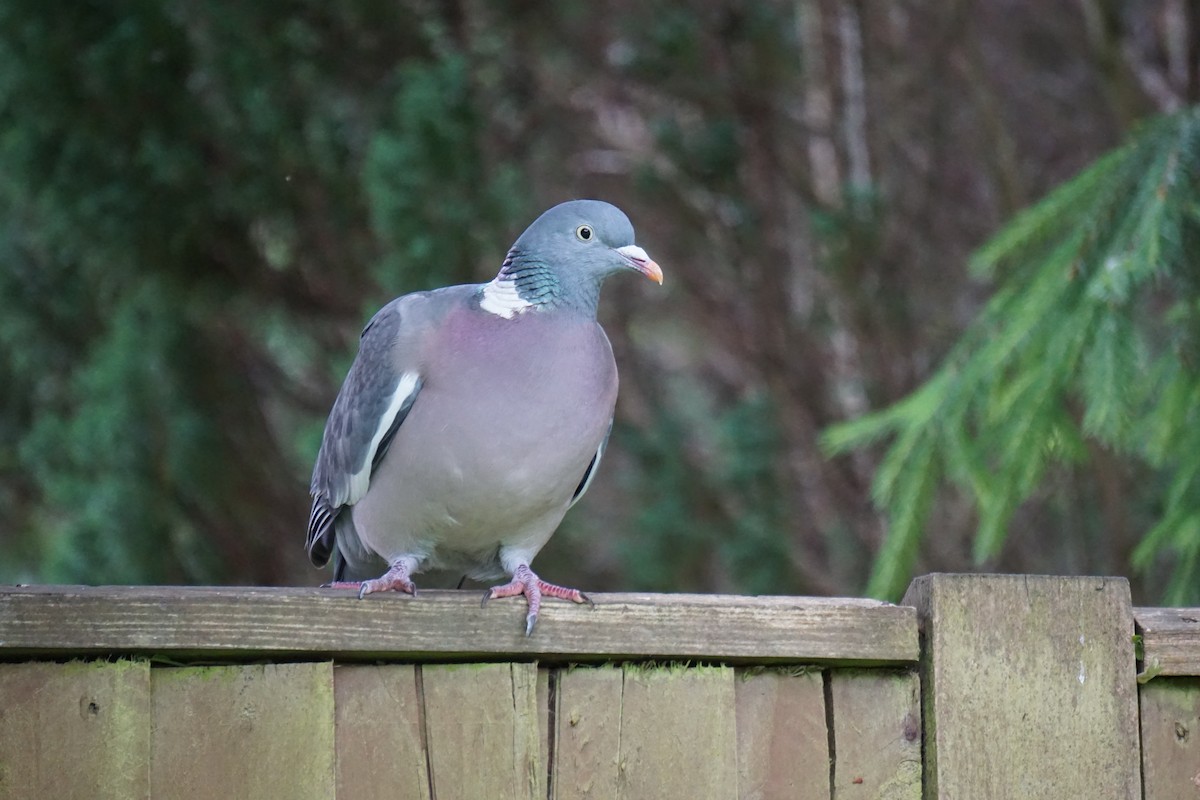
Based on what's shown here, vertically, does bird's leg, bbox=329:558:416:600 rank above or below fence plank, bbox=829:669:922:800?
above

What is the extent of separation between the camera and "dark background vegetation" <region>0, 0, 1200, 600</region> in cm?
424

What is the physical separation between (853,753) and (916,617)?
181 mm

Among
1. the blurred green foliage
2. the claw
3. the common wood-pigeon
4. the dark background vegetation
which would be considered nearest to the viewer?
the claw

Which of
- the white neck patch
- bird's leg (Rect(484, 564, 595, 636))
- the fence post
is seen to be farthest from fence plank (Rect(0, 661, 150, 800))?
the white neck patch

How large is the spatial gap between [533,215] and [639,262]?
1937mm

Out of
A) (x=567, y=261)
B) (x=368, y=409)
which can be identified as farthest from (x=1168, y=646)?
(x=368, y=409)

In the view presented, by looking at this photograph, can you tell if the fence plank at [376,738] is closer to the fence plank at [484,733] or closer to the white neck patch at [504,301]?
the fence plank at [484,733]

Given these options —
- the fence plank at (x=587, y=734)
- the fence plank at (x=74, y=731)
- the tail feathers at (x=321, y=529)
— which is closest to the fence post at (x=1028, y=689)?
the fence plank at (x=587, y=734)

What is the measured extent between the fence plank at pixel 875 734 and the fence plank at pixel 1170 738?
277 millimetres

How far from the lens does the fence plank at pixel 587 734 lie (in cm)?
174

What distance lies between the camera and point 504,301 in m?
2.55

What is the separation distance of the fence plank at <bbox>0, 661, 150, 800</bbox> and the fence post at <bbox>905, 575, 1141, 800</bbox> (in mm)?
921

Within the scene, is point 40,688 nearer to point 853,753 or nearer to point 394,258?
point 853,753

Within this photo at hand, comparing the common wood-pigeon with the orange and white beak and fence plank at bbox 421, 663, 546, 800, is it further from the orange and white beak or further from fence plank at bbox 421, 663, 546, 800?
fence plank at bbox 421, 663, 546, 800
